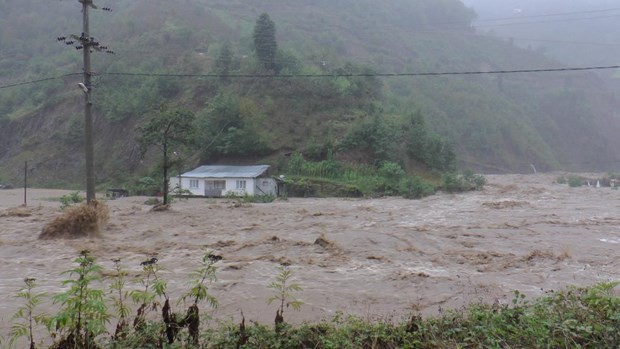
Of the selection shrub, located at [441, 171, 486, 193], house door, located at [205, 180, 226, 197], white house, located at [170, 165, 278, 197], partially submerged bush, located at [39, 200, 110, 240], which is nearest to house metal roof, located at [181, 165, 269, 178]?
white house, located at [170, 165, 278, 197]

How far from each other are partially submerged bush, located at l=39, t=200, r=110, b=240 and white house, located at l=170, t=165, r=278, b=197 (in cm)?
1752

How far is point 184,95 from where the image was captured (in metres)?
50.1

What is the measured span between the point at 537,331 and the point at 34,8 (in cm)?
10520

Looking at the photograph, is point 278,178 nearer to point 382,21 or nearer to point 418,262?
point 418,262

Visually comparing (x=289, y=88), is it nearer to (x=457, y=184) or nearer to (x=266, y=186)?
(x=266, y=186)

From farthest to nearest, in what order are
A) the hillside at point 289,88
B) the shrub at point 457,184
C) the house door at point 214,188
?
1. the hillside at point 289,88
2. the shrub at point 457,184
3. the house door at point 214,188

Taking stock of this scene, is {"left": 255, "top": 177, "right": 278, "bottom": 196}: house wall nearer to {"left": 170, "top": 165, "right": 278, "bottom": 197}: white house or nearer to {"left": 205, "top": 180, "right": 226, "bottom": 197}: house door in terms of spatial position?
{"left": 170, "top": 165, "right": 278, "bottom": 197}: white house

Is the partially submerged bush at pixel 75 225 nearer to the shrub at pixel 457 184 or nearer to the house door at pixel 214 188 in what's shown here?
the house door at pixel 214 188

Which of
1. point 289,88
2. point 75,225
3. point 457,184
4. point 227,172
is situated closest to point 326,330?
point 75,225

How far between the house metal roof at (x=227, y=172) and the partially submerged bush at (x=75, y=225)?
59.2 ft

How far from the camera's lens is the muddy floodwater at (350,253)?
9594 millimetres

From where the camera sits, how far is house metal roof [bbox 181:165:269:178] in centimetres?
3547

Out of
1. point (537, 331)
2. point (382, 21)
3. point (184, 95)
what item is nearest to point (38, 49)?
point (184, 95)

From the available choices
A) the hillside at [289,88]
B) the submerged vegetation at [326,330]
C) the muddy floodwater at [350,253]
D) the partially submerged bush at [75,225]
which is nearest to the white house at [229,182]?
the hillside at [289,88]
